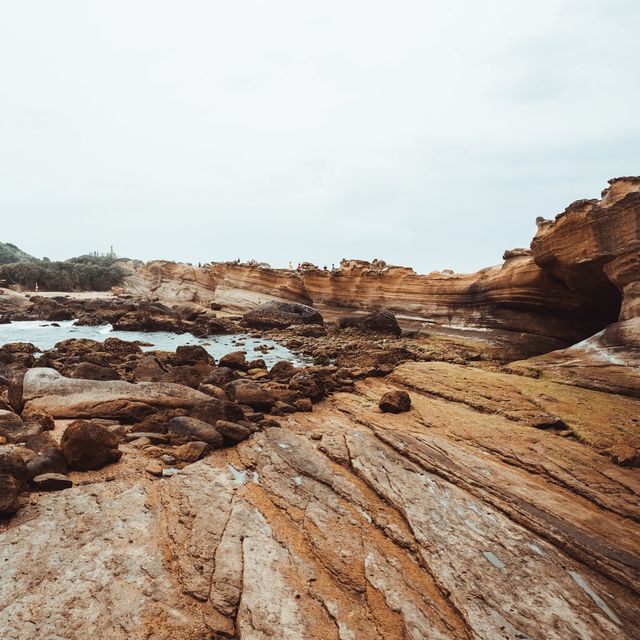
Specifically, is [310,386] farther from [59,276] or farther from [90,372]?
[59,276]

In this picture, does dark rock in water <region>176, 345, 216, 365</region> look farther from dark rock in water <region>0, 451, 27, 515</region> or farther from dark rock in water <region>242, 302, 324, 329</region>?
dark rock in water <region>242, 302, 324, 329</region>

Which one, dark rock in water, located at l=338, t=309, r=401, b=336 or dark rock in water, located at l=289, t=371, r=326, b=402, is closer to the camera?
dark rock in water, located at l=289, t=371, r=326, b=402

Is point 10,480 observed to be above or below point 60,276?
below

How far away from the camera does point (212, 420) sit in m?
7.66

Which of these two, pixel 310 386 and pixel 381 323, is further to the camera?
pixel 381 323

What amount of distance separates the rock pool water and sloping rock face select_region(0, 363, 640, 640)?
10.6m

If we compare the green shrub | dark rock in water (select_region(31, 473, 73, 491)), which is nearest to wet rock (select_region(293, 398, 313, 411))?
dark rock in water (select_region(31, 473, 73, 491))

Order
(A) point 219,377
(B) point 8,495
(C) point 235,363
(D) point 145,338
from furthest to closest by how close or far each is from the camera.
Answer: (D) point 145,338 → (C) point 235,363 → (A) point 219,377 → (B) point 8,495

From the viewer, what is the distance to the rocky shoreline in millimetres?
3520

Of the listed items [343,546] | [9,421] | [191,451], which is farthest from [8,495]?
[343,546]

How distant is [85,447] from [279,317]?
23.4m

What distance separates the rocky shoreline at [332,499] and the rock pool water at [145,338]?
6.76 m

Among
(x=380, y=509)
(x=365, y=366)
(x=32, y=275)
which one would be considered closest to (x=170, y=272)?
(x=32, y=275)

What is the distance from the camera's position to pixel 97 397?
26.3 feet
